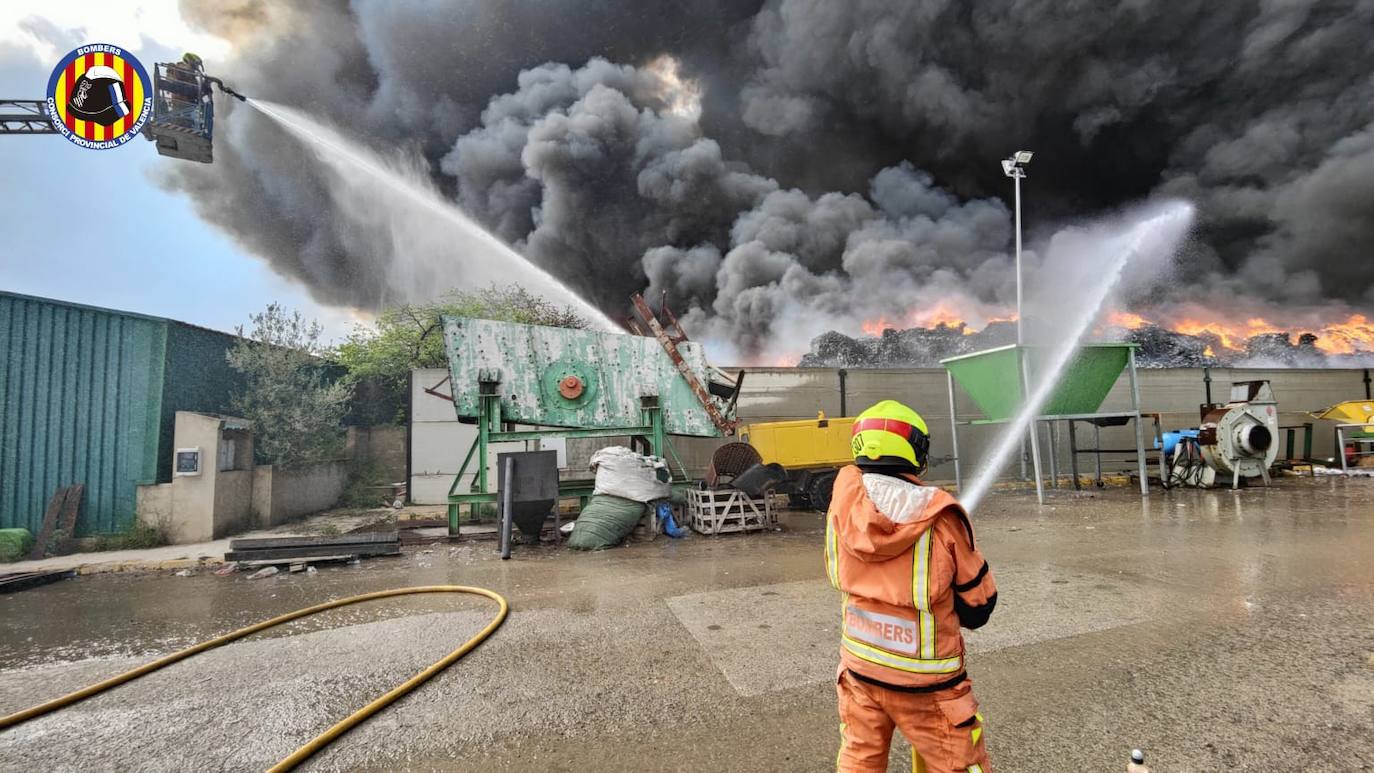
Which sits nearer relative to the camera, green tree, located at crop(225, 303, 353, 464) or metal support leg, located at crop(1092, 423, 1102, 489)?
green tree, located at crop(225, 303, 353, 464)

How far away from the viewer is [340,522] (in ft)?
32.2

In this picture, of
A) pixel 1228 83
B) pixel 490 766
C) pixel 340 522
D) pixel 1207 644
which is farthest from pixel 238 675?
pixel 1228 83

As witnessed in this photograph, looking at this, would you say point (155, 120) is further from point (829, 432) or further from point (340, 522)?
point (829, 432)

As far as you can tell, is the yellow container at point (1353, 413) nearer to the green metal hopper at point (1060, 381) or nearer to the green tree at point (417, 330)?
the green metal hopper at point (1060, 381)

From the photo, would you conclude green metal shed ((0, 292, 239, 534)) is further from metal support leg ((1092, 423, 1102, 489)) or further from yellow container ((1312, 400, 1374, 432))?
yellow container ((1312, 400, 1374, 432))

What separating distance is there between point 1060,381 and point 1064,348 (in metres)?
0.69

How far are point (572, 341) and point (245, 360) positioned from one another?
6.07 metres

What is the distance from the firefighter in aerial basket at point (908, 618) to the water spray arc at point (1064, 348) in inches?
342

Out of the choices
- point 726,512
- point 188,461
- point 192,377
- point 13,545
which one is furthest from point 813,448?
point 13,545

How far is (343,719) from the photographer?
2719mm

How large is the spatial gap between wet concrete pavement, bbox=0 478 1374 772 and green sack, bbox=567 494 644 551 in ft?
3.30

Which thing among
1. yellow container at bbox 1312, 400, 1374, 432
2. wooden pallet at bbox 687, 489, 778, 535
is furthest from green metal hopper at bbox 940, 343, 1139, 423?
yellow container at bbox 1312, 400, 1374, 432

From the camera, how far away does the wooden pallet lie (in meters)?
7.92

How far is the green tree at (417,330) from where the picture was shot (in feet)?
47.6
